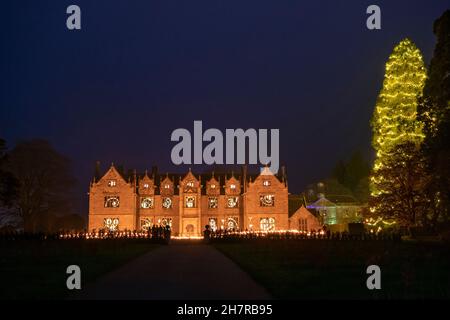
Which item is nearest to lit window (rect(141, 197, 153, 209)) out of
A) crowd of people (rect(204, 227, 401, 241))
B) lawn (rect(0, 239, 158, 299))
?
crowd of people (rect(204, 227, 401, 241))

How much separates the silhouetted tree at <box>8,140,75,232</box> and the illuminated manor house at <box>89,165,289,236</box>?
9.94 meters

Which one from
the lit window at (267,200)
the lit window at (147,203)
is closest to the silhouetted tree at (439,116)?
the lit window at (267,200)

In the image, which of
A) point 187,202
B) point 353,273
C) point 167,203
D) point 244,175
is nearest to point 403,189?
point 353,273

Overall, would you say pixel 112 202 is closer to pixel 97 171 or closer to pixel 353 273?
pixel 97 171

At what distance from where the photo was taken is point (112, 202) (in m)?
68.4

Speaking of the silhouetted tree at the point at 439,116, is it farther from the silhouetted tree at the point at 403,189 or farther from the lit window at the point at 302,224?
the lit window at the point at 302,224

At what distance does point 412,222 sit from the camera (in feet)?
121

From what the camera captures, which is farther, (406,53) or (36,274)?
(406,53)

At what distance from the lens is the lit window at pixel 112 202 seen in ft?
224

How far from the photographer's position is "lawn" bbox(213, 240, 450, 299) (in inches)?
531
